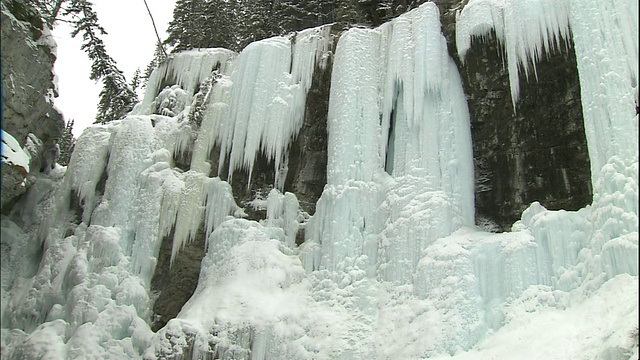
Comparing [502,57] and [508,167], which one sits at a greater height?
[502,57]

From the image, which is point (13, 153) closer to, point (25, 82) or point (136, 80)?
point (25, 82)

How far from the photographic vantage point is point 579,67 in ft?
37.7

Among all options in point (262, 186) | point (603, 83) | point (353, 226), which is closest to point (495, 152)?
point (603, 83)

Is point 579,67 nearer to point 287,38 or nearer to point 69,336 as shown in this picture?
point 287,38

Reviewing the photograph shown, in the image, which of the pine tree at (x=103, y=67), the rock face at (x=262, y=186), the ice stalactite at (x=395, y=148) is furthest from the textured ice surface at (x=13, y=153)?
the pine tree at (x=103, y=67)

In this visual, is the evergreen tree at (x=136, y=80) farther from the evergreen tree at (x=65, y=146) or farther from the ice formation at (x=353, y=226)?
the ice formation at (x=353, y=226)

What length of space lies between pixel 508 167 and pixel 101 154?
1044cm

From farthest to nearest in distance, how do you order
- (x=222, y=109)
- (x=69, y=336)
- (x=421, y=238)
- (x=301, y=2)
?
(x=301, y=2), (x=222, y=109), (x=69, y=336), (x=421, y=238)

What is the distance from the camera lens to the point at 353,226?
43.4ft

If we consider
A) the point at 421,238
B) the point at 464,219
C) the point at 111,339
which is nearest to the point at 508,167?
the point at 464,219

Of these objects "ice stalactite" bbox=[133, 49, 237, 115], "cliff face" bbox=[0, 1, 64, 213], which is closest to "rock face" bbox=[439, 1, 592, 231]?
"ice stalactite" bbox=[133, 49, 237, 115]

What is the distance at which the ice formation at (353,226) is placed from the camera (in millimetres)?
10539

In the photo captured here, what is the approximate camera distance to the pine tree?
23.5 m

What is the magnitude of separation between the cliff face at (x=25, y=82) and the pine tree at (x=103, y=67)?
7.87 m
